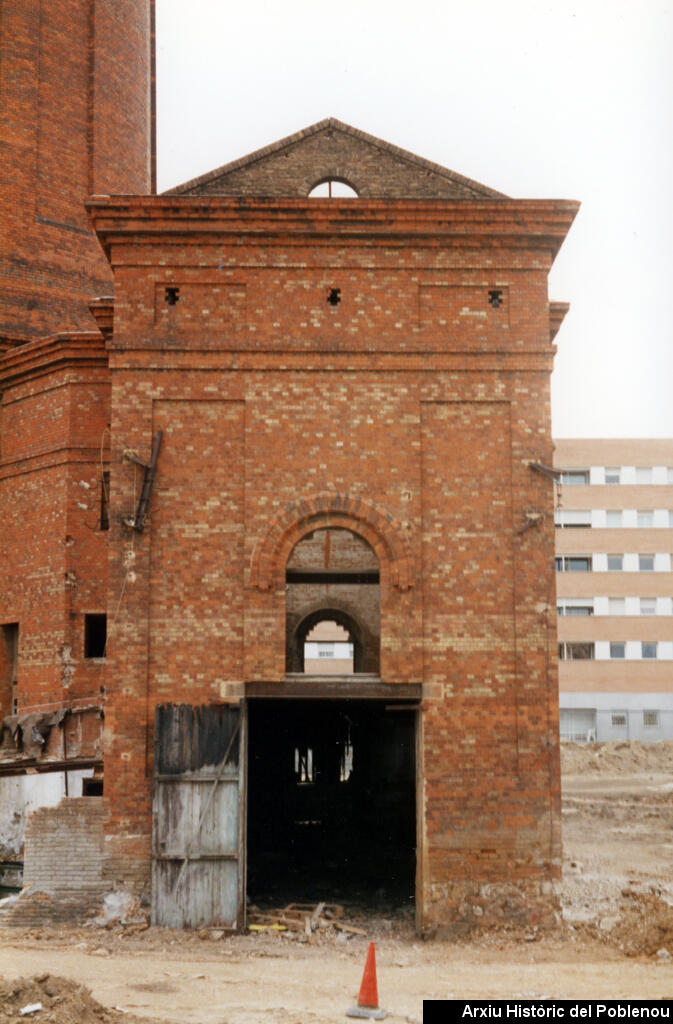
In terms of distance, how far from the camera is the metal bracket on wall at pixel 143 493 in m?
14.7

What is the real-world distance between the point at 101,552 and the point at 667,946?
36.2 feet

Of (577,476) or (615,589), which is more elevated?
(577,476)

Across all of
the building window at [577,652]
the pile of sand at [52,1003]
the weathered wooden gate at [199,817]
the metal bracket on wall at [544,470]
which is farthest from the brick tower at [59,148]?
the building window at [577,652]

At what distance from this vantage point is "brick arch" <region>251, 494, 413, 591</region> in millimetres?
14625

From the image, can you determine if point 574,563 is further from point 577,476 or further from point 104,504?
point 104,504

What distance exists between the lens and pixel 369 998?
10.5 metres

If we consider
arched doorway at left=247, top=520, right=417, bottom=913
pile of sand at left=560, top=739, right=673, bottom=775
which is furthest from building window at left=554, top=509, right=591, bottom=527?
arched doorway at left=247, top=520, right=417, bottom=913

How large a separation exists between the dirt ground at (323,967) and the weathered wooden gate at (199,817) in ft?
1.23

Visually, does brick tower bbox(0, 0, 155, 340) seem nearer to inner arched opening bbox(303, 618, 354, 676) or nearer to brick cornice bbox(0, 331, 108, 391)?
brick cornice bbox(0, 331, 108, 391)

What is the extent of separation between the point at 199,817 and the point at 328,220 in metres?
8.18

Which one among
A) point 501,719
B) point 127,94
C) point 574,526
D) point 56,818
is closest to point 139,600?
point 56,818

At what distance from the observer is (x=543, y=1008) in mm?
10164

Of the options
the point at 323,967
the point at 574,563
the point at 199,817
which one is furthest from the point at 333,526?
the point at 574,563

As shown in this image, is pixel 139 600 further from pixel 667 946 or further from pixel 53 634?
pixel 667 946
